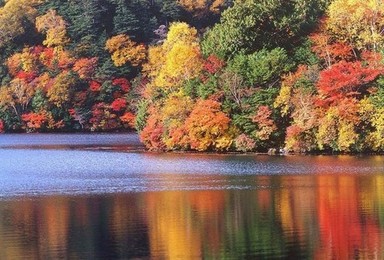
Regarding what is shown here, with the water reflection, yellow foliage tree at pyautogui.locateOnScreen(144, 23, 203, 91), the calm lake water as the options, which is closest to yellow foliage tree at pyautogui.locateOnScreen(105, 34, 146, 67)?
yellow foliage tree at pyautogui.locateOnScreen(144, 23, 203, 91)

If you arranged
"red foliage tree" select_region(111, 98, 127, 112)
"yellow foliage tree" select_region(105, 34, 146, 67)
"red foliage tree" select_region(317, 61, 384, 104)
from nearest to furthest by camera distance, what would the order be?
"red foliage tree" select_region(317, 61, 384, 104), "red foliage tree" select_region(111, 98, 127, 112), "yellow foliage tree" select_region(105, 34, 146, 67)

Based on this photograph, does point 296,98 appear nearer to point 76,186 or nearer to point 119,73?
point 76,186

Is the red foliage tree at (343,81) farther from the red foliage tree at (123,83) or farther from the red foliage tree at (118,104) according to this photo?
the red foliage tree at (123,83)

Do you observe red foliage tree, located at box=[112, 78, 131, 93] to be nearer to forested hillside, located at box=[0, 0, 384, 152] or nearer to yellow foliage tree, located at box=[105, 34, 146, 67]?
yellow foliage tree, located at box=[105, 34, 146, 67]

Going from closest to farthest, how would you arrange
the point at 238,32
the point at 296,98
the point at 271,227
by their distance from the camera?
the point at 271,227 < the point at 296,98 < the point at 238,32

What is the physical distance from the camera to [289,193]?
36.4m

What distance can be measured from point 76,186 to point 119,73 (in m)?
53.7

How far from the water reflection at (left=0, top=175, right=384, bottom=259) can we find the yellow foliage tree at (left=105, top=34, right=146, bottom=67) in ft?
185

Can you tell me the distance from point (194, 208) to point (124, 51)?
2463 inches

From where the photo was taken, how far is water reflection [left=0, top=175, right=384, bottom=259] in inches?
966

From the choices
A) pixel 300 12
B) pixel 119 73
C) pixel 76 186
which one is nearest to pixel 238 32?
pixel 300 12

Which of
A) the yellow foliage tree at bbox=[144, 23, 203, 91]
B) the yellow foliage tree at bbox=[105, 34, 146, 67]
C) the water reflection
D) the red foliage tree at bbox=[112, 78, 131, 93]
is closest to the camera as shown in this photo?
the water reflection

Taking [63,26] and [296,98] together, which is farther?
[63,26]

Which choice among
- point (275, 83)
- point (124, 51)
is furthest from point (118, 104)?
point (275, 83)
